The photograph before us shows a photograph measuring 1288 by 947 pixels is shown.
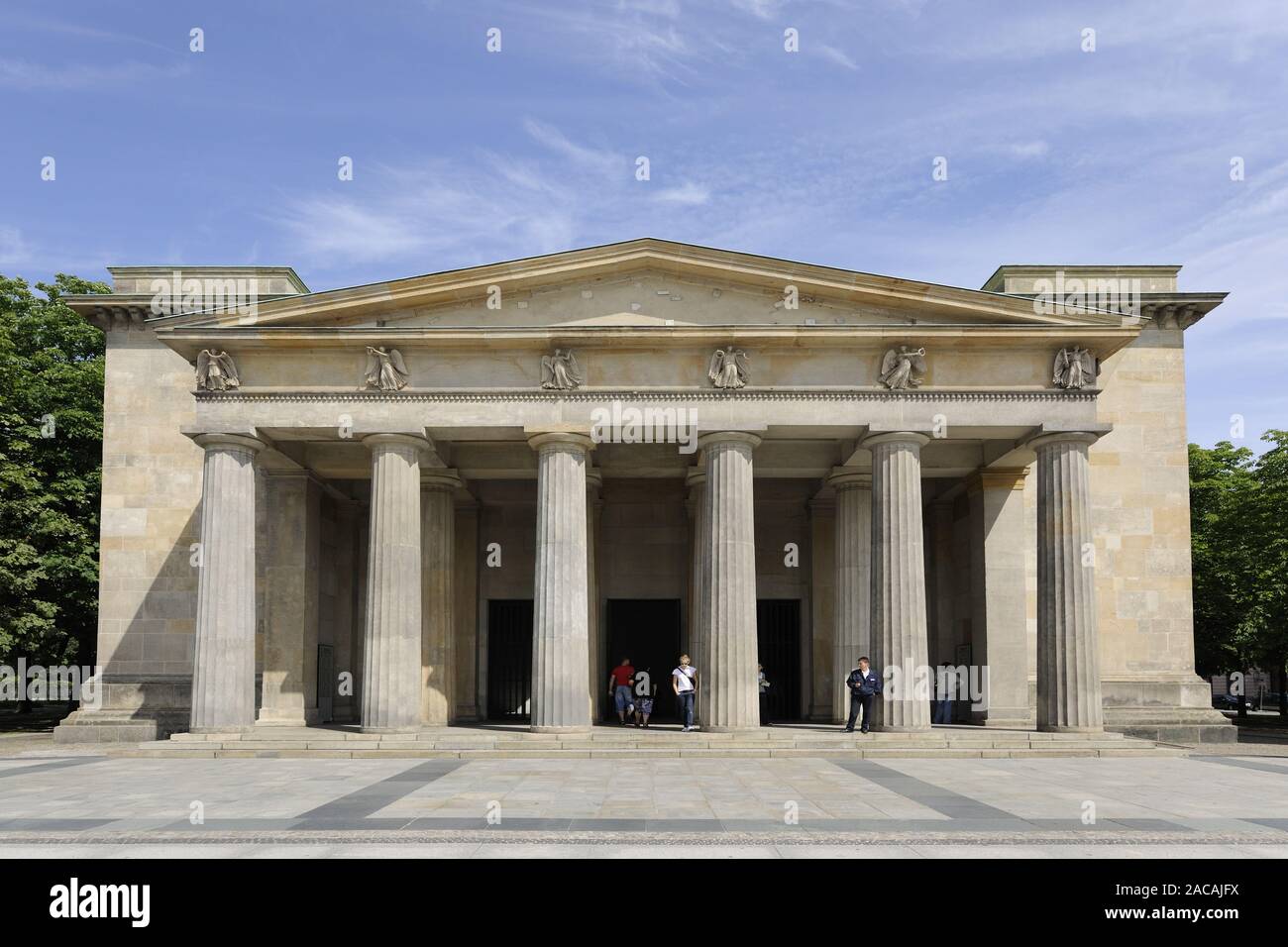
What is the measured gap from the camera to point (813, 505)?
43.0m

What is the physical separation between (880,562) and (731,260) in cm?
954

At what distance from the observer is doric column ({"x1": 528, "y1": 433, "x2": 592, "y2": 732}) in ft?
108

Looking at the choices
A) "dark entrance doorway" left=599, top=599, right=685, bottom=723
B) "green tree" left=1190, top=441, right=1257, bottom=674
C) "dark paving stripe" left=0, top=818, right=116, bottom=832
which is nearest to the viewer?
"dark paving stripe" left=0, top=818, right=116, bottom=832

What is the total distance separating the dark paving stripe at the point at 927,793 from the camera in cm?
1903

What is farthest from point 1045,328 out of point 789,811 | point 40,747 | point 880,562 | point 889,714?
point 40,747

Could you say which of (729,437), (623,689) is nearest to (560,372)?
(729,437)

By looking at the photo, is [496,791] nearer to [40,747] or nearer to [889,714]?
[889,714]

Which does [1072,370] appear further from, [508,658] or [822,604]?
[508,658]

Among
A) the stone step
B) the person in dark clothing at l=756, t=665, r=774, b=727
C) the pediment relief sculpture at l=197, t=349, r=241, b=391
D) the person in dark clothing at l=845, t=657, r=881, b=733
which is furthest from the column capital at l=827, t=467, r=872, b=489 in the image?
the pediment relief sculpture at l=197, t=349, r=241, b=391

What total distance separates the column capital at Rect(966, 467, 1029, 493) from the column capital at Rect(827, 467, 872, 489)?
3.98 m

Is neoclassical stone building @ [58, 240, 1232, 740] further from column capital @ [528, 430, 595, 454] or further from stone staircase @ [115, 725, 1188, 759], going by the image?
stone staircase @ [115, 725, 1188, 759]

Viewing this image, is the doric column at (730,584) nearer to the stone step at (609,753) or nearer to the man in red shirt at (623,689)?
the stone step at (609,753)

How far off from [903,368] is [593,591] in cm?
1281

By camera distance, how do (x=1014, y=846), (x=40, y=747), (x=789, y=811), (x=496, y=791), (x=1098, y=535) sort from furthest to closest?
1. (x=1098, y=535)
2. (x=40, y=747)
3. (x=496, y=791)
4. (x=789, y=811)
5. (x=1014, y=846)
